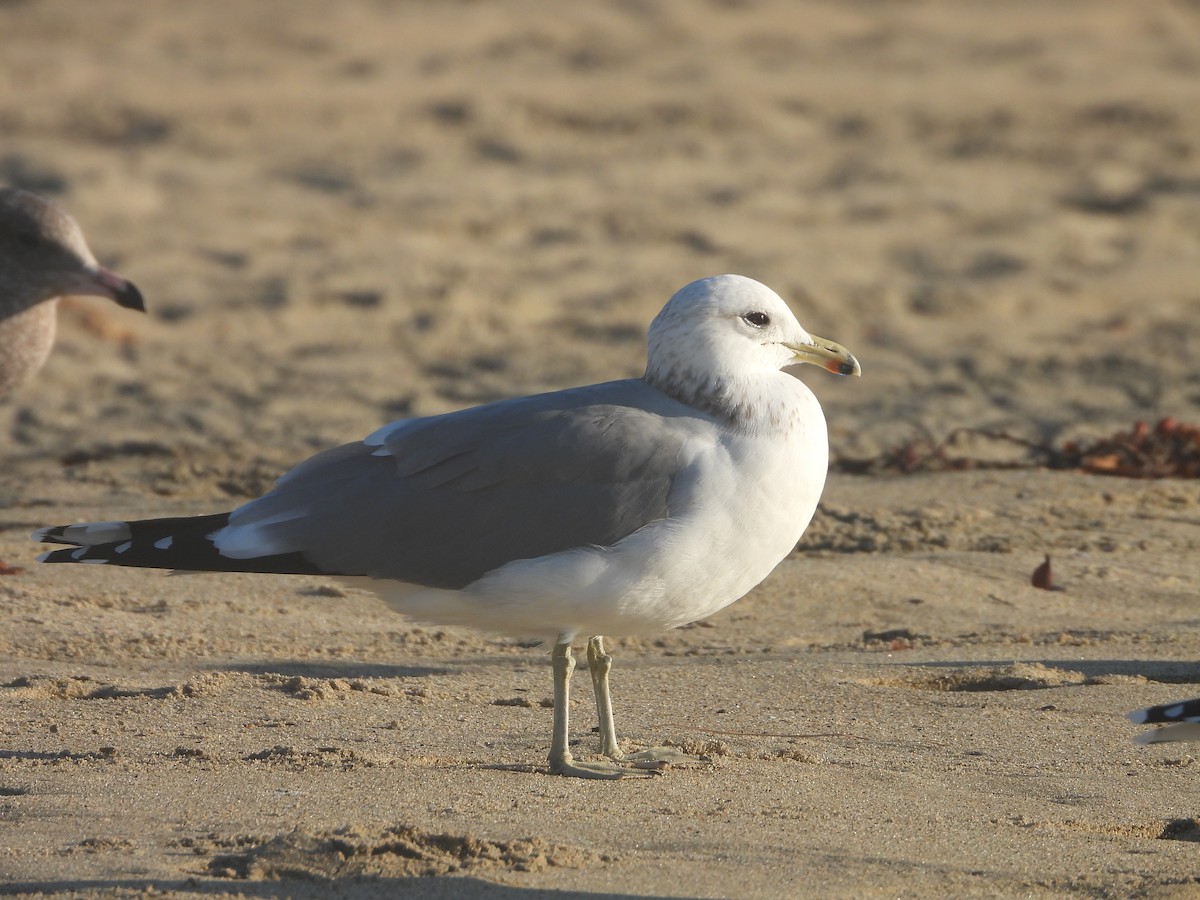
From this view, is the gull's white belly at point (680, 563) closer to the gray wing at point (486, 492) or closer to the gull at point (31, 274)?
the gray wing at point (486, 492)

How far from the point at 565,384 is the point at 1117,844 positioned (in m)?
5.42

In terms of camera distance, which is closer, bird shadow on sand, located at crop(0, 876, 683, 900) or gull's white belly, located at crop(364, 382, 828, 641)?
bird shadow on sand, located at crop(0, 876, 683, 900)

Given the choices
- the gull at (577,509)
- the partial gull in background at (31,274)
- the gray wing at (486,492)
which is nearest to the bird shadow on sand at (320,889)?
the gull at (577,509)

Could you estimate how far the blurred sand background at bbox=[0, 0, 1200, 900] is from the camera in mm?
3627

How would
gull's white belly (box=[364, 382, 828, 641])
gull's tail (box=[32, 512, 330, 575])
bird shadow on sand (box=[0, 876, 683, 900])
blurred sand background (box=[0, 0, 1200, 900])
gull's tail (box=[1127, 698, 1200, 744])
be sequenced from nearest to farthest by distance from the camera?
bird shadow on sand (box=[0, 876, 683, 900]) < gull's tail (box=[1127, 698, 1200, 744]) < blurred sand background (box=[0, 0, 1200, 900]) < gull's white belly (box=[364, 382, 828, 641]) < gull's tail (box=[32, 512, 330, 575])

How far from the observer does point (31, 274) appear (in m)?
6.57

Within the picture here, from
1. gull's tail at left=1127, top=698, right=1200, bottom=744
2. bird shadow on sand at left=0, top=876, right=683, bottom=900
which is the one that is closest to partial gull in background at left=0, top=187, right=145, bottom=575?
bird shadow on sand at left=0, top=876, right=683, bottom=900

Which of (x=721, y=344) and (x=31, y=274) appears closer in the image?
(x=721, y=344)

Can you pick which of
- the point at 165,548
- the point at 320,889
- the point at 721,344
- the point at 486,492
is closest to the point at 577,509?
the point at 486,492

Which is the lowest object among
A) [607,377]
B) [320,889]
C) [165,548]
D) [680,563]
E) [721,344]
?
[320,889]

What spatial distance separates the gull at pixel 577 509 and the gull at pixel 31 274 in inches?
93.3

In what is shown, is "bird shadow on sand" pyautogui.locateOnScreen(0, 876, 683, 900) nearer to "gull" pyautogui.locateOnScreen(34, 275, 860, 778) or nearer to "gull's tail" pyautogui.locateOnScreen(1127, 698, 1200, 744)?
"gull" pyautogui.locateOnScreen(34, 275, 860, 778)

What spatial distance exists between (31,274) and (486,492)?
122 inches

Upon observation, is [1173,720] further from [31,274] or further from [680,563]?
[31,274]
